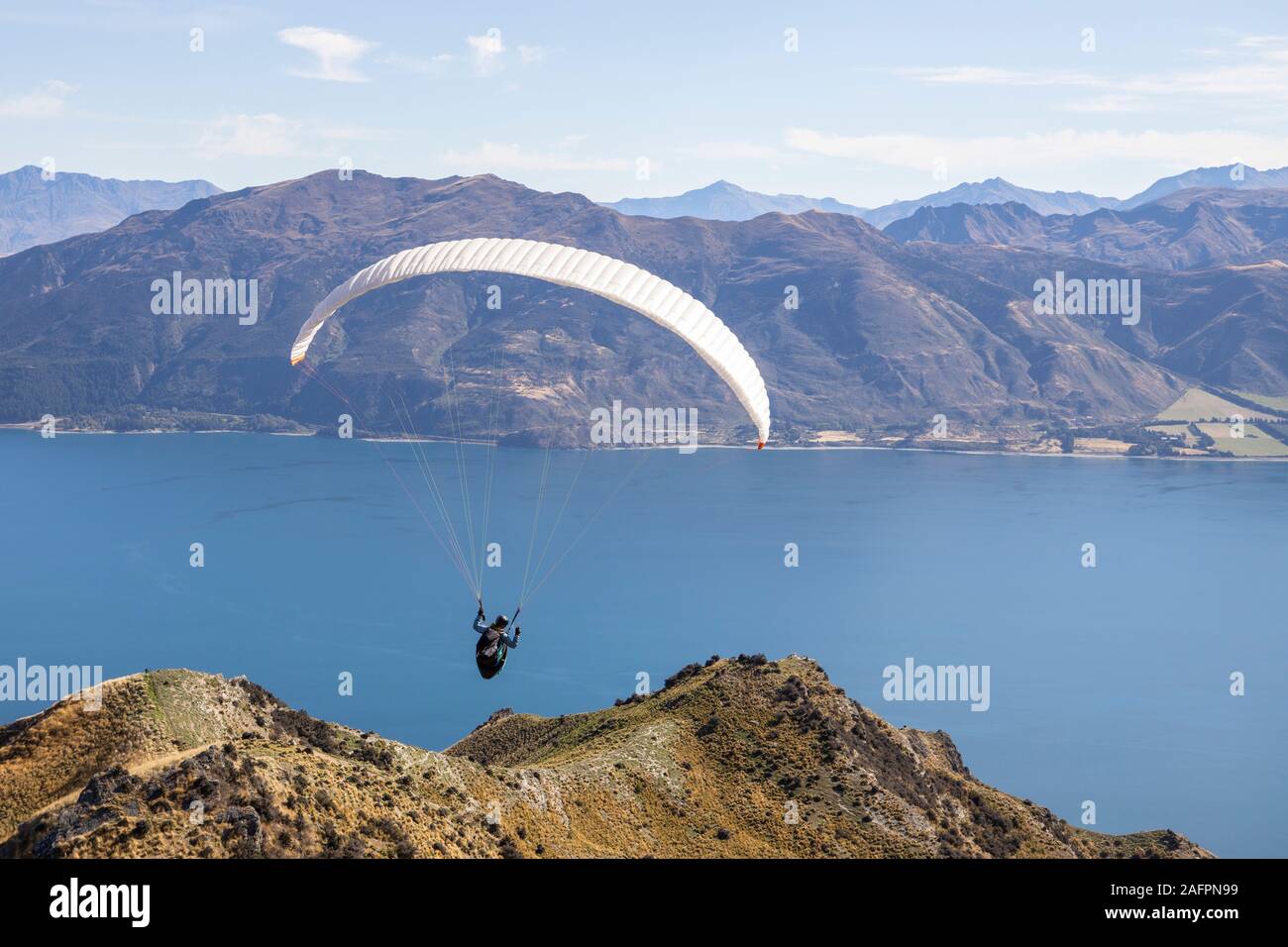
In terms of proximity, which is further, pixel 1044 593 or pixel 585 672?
pixel 1044 593

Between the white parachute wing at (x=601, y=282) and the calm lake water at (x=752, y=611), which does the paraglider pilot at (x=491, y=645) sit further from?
the calm lake water at (x=752, y=611)

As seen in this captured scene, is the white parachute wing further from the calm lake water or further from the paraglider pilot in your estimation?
the calm lake water

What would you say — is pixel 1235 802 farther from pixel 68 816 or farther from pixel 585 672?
pixel 68 816

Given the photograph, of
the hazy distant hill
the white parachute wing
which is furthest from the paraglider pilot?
the white parachute wing
